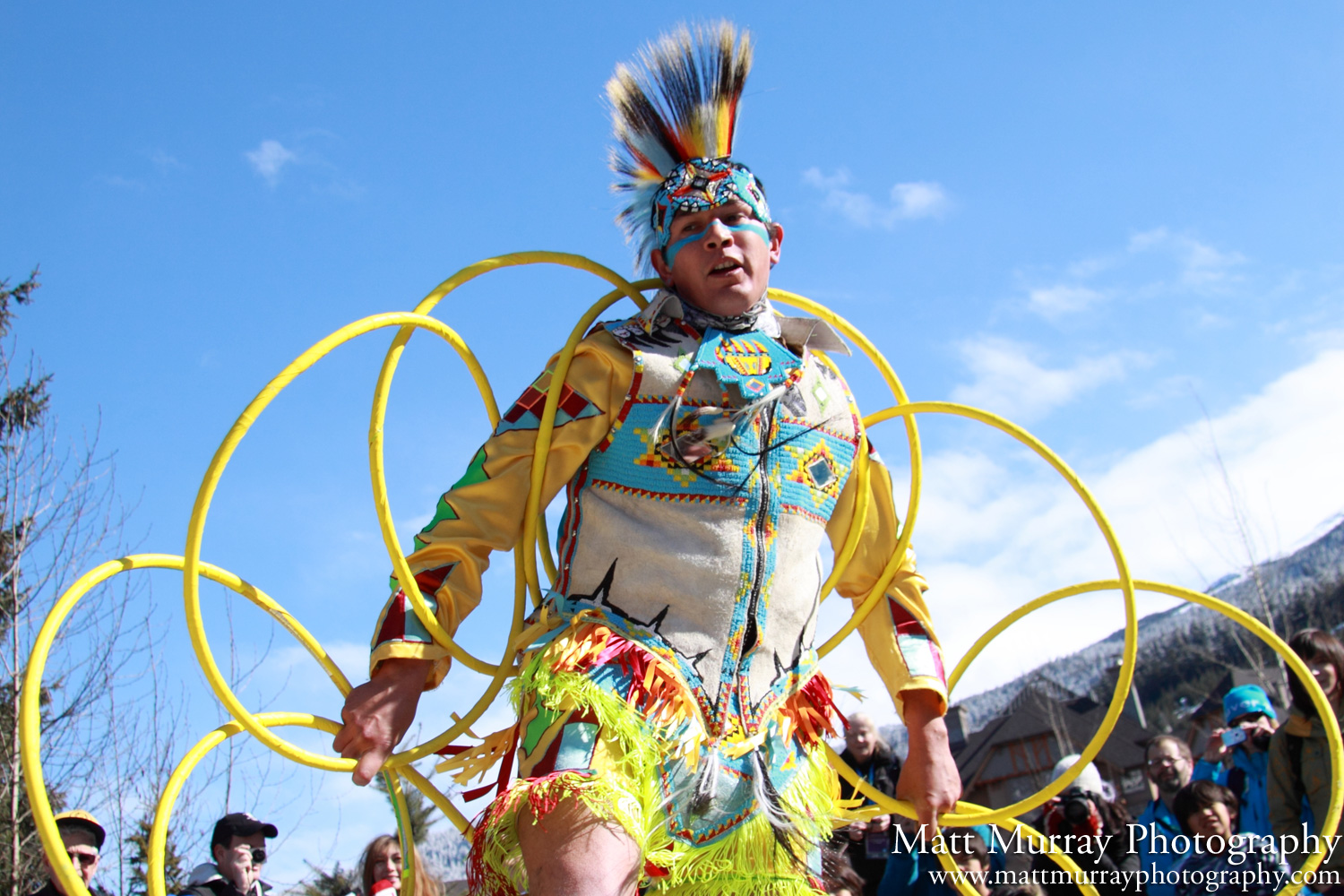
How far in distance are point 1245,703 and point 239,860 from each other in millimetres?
4197

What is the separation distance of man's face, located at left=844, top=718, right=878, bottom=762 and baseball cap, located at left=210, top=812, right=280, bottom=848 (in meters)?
2.56

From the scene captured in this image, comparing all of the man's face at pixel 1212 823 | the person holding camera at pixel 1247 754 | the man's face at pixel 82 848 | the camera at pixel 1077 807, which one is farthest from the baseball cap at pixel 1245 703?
the man's face at pixel 82 848

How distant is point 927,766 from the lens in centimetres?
261

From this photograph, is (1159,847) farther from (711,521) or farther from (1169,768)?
(711,521)

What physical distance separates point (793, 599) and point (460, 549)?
2.61 feet

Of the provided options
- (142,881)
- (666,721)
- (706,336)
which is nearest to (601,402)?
(706,336)

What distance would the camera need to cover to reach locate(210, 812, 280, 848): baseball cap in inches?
156

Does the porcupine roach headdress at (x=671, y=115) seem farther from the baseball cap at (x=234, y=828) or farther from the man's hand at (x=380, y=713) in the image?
the baseball cap at (x=234, y=828)

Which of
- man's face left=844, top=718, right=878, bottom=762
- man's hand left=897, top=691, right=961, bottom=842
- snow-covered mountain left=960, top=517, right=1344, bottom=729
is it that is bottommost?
man's hand left=897, top=691, right=961, bottom=842

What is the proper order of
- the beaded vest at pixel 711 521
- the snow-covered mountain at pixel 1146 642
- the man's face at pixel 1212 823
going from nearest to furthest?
the beaded vest at pixel 711 521
the man's face at pixel 1212 823
the snow-covered mountain at pixel 1146 642

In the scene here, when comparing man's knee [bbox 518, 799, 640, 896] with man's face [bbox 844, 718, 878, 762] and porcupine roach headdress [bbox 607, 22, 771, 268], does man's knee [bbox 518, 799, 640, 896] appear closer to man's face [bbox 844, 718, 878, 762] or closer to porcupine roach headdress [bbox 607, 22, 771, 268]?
porcupine roach headdress [bbox 607, 22, 771, 268]

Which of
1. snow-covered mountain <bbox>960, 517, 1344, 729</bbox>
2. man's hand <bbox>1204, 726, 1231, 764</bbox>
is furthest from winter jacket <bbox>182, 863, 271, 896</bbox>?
snow-covered mountain <bbox>960, 517, 1344, 729</bbox>

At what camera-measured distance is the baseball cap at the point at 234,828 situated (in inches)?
156

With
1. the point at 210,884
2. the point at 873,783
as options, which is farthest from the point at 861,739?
the point at 210,884
